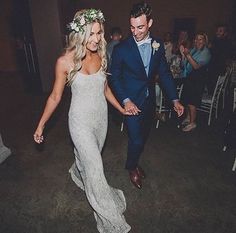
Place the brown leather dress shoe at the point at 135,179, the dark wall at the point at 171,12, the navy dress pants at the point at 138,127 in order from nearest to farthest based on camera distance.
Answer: the navy dress pants at the point at 138,127, the brown leather dress shoe at the point at 135,179, the dark wall at the point at 171,12

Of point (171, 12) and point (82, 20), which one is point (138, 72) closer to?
point (82, 20)

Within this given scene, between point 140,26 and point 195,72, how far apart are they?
2.31 m

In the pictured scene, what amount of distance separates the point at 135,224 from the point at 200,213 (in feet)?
2.52

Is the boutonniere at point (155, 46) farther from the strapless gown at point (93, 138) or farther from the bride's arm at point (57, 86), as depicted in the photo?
the bride's arm at point (57, 86)

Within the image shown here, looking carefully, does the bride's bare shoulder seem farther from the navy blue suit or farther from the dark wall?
the dark wall

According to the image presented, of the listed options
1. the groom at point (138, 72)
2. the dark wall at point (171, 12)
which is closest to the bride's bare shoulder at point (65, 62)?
the groom at point (138, 72)

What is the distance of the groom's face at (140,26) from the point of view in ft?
8.62

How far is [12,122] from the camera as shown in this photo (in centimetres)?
544

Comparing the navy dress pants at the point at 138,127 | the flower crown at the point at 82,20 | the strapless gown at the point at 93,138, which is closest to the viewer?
the flower crown at the point at 82,20

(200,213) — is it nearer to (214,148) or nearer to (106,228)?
(106,228)

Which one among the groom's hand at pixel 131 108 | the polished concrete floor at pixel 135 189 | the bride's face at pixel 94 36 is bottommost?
the polished concrete floor at pixel 135 189

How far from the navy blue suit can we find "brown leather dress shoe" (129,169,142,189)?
0.31m

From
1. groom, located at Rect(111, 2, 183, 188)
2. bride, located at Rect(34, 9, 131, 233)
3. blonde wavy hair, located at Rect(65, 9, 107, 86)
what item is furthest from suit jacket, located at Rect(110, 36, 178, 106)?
blonde wavy hair, located at Rect(65, 9, 107, 86)

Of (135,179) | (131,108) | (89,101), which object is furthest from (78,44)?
(135,179)
